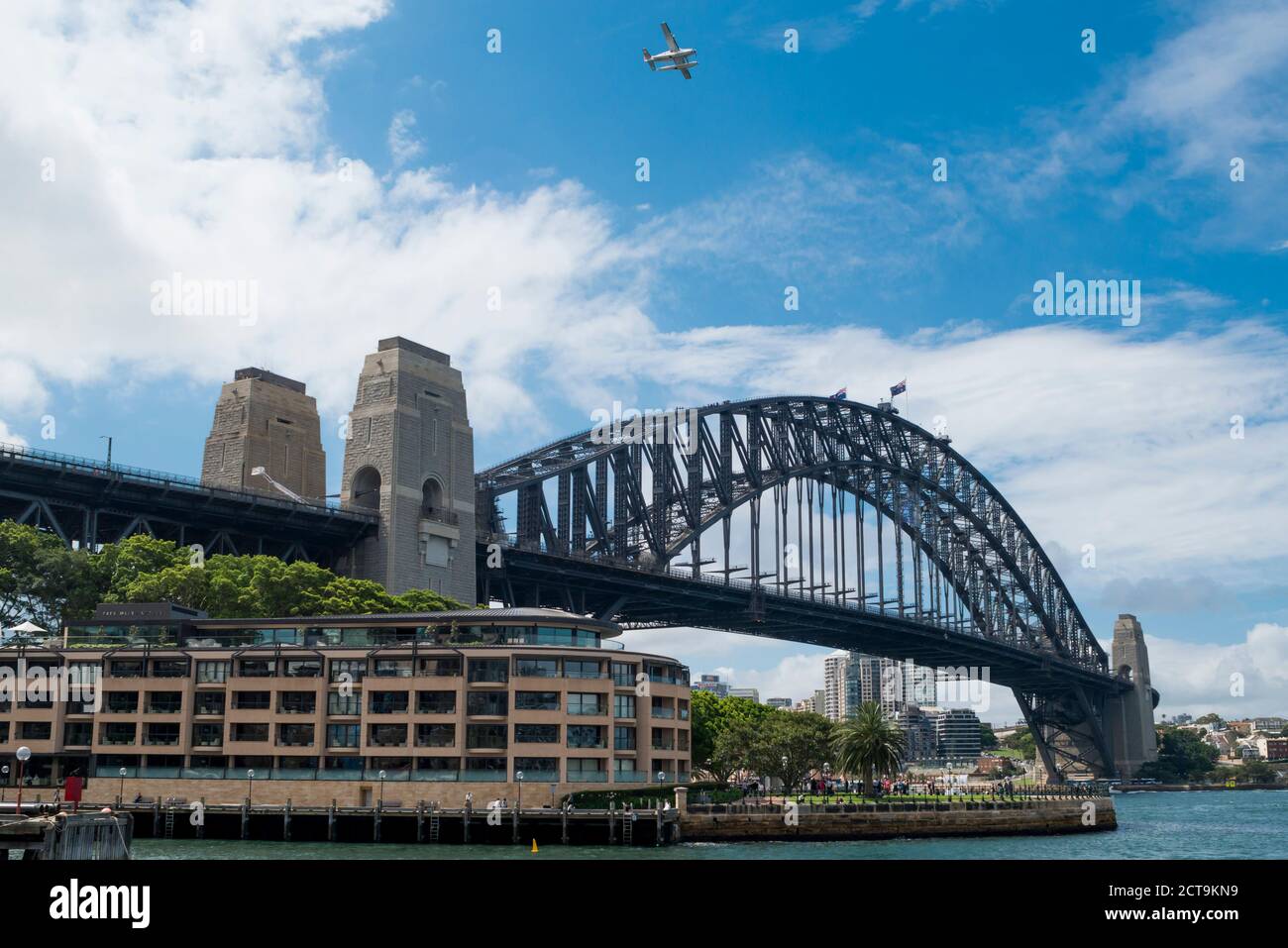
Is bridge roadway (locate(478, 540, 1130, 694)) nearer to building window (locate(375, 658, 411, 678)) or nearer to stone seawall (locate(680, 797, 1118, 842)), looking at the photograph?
building window (locate(375, 658, 411, 678))

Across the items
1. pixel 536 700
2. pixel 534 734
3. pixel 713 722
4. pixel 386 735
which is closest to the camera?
pixel 534 734

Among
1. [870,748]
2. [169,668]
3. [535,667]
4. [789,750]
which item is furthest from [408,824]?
[789,750]

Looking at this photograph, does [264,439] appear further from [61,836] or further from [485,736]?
[61,836]

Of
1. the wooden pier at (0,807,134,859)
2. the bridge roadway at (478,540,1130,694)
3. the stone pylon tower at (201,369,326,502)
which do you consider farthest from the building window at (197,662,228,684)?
the wooden pier at (0,807,134,859)

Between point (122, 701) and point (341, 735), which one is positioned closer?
point (341, 735)
